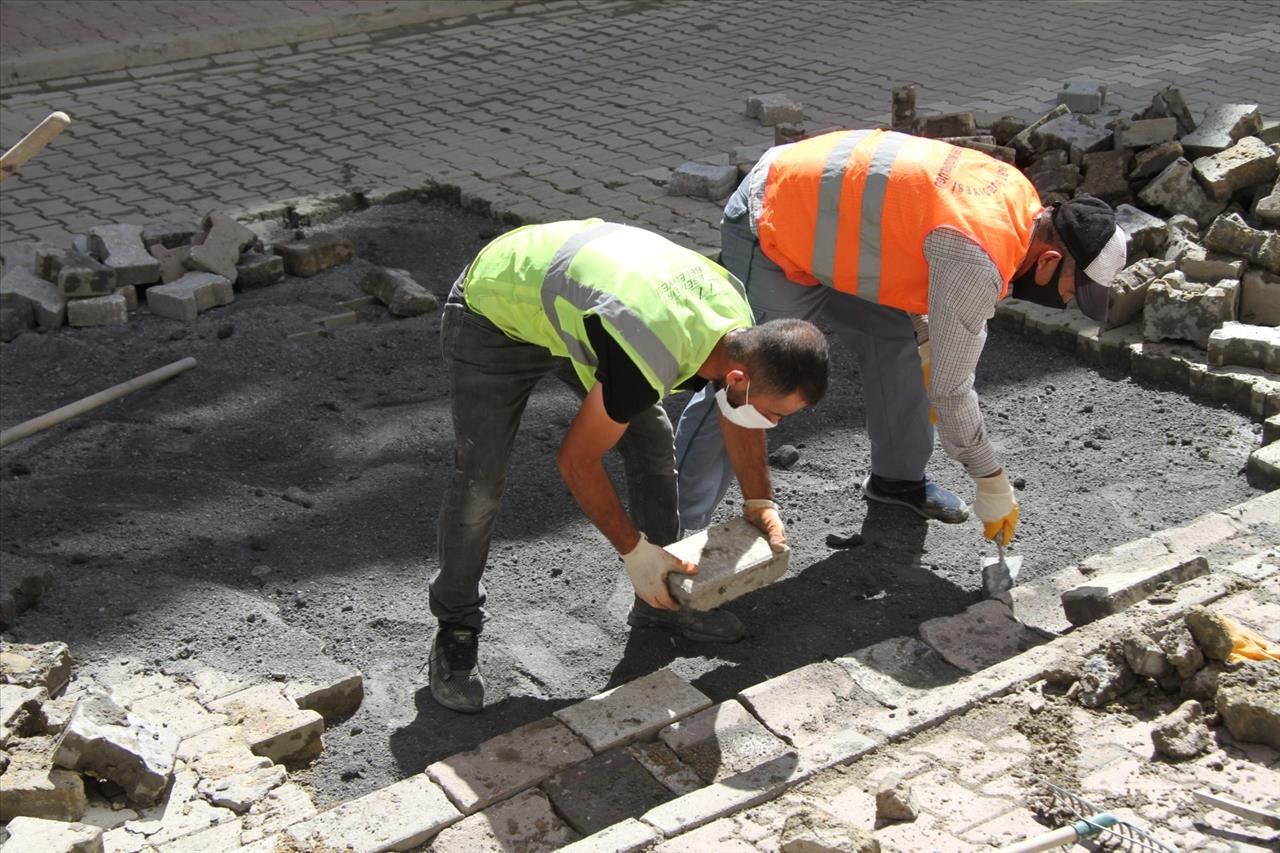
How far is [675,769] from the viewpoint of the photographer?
4.28 meters

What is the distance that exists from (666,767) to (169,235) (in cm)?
505

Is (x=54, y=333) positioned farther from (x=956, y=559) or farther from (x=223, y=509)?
(x=956, y=559)

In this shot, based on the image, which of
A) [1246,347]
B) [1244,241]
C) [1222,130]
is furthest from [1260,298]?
[1222,130]

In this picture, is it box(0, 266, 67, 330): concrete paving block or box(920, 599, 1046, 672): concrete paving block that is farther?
box(0, 266, 67, 330): concrete paving block

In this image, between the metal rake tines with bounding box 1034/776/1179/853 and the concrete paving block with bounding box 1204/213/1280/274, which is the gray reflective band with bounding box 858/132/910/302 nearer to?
the metal rake tines with bounding box 1034/776/1179/853

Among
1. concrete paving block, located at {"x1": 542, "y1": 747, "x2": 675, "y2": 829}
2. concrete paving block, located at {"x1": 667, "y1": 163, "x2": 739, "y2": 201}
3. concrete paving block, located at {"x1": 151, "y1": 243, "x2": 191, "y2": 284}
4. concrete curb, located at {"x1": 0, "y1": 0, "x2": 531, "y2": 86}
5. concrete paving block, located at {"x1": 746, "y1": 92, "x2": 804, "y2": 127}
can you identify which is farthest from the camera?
concrete curb, located at {"x1": 0, "y1": 0, "x2": 531, "y2": 86}

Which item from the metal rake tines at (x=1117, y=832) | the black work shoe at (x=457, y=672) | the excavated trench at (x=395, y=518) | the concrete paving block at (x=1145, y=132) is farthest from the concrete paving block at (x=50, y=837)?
the concrete paving block at (x=1145, y=132)

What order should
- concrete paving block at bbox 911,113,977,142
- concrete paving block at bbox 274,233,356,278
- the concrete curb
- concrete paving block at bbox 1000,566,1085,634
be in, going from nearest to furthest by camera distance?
concrete paving block at bbox 1000,566,1085,634
concrete paving block at bbox 274,233,356,278
concrete paving block at bbox 911,113,977,142
the concrete curb

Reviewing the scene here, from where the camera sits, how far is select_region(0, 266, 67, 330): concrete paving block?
751 cm

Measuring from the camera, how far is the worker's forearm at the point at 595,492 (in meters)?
4.18

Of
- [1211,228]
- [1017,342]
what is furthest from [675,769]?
[1211,228]

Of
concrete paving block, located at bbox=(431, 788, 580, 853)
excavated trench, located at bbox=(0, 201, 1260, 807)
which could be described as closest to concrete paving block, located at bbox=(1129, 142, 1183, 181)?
excavated trench, located at bbox=(0, 201, 1260, 807)

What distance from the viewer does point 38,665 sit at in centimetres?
462

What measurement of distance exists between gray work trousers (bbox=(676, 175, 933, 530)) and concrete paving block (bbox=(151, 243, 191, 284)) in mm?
3663
